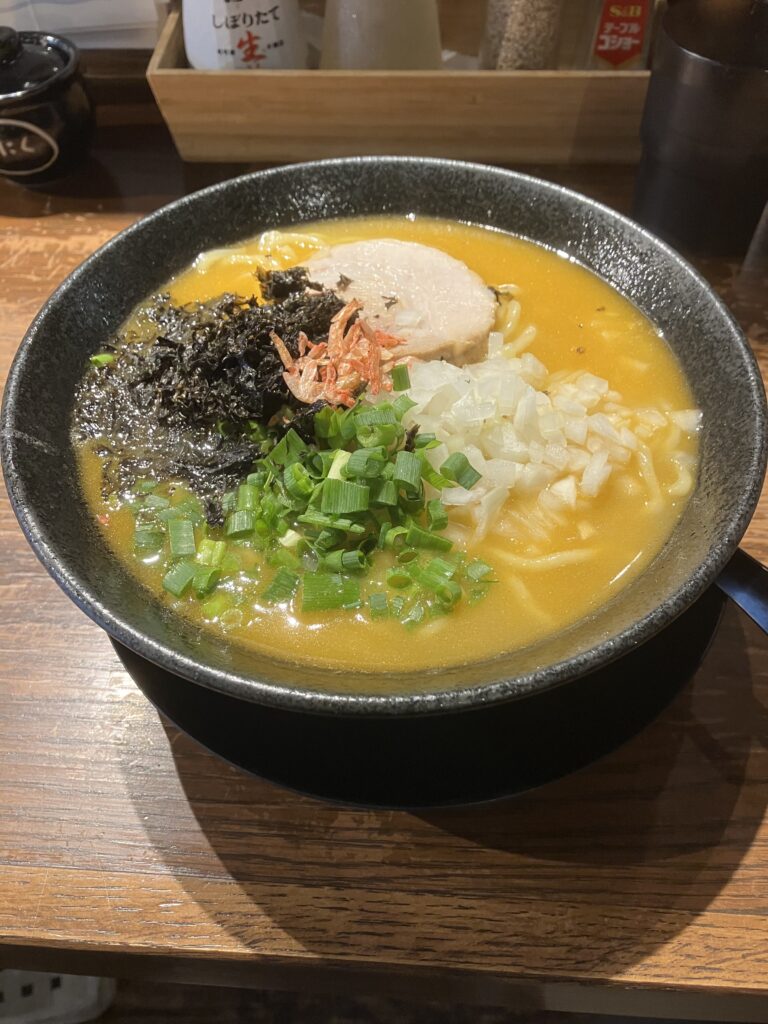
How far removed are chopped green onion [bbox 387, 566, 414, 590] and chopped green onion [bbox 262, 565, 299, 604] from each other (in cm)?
18

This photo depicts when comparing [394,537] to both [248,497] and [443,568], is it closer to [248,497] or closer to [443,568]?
[443,568]

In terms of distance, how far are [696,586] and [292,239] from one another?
4.95 feet

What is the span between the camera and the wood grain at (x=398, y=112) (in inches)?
98.3

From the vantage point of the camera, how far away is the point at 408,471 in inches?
59.6

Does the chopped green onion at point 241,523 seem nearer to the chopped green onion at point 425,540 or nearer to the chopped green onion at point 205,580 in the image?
the chopped green onion at point 205,580

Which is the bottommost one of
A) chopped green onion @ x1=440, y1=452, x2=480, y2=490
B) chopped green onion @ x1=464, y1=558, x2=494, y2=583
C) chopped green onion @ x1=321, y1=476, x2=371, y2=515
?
chopped green onion @ x1=464, y1=558, x2=494, y2=583

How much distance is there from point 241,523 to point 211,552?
0.08 metres

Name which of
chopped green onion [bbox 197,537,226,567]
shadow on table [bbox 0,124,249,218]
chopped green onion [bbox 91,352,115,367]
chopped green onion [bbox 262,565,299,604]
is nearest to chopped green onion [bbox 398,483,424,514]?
chopped green onion [bbox 262,565,299,604]

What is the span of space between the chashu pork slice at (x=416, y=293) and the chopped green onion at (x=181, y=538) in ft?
2.27

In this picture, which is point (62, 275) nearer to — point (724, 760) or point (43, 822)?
point (43, 822)

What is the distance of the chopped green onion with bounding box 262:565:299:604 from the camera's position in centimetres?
150

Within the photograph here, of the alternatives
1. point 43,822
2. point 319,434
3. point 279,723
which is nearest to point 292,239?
point 319,434

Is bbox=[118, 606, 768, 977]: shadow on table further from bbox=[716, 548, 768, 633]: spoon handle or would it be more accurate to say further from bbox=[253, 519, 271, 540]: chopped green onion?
bbox=[253, 519, 271, 540]: chopped green onion

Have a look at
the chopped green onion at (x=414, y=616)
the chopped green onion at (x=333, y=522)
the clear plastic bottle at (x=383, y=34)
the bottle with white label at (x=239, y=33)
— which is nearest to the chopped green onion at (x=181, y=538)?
the chopped green onion at (x=333, y=522)
